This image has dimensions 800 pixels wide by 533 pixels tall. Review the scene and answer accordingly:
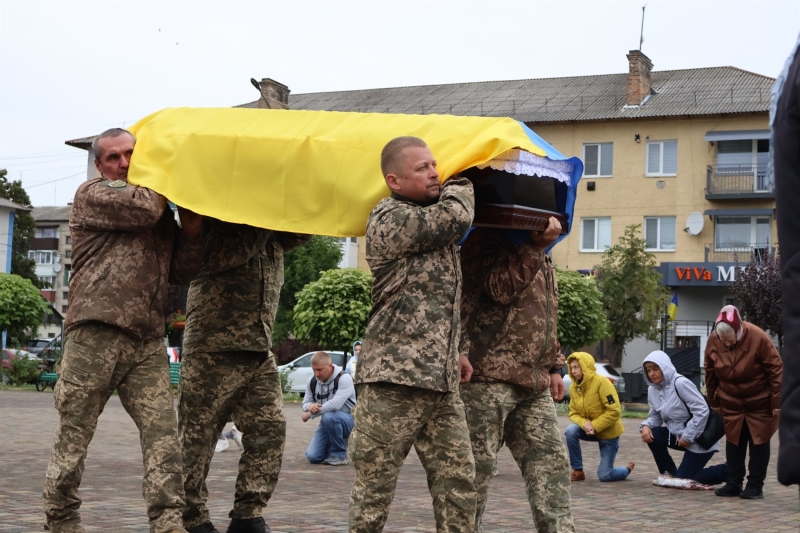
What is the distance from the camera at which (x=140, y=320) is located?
5730 millimetres

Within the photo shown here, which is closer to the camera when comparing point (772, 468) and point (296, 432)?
point (772, 468)

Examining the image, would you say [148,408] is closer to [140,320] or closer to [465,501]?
[140,320]

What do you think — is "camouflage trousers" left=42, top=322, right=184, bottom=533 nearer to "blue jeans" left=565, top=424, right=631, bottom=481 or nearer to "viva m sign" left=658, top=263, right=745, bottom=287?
"blue jeans" left=565, top=424, right=631, bottom=481

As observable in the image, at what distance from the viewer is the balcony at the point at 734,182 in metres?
41.9

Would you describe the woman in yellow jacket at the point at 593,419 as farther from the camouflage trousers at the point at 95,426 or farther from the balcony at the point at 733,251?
the balcony at the point at 733,251

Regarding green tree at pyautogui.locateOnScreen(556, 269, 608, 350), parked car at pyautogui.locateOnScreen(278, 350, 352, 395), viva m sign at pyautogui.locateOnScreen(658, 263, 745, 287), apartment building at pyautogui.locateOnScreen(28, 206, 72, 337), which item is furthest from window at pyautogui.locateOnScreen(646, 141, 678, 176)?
apartment building at pyautogui.locateOnScreen(28, 206, 72, 337)

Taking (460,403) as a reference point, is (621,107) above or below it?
above

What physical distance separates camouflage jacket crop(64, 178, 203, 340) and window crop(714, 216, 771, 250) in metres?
39.7

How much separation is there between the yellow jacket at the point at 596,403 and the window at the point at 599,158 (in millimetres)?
33574

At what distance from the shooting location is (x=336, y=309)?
29.2 meters

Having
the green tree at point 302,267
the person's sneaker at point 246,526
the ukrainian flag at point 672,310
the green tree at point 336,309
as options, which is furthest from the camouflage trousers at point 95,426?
the green tree at point 302,267

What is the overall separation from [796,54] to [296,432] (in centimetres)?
1606

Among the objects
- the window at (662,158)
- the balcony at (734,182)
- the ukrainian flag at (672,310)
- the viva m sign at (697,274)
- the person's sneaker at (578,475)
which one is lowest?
the person's sneaker at (578,475)

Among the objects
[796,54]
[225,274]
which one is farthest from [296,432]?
[796,54]
